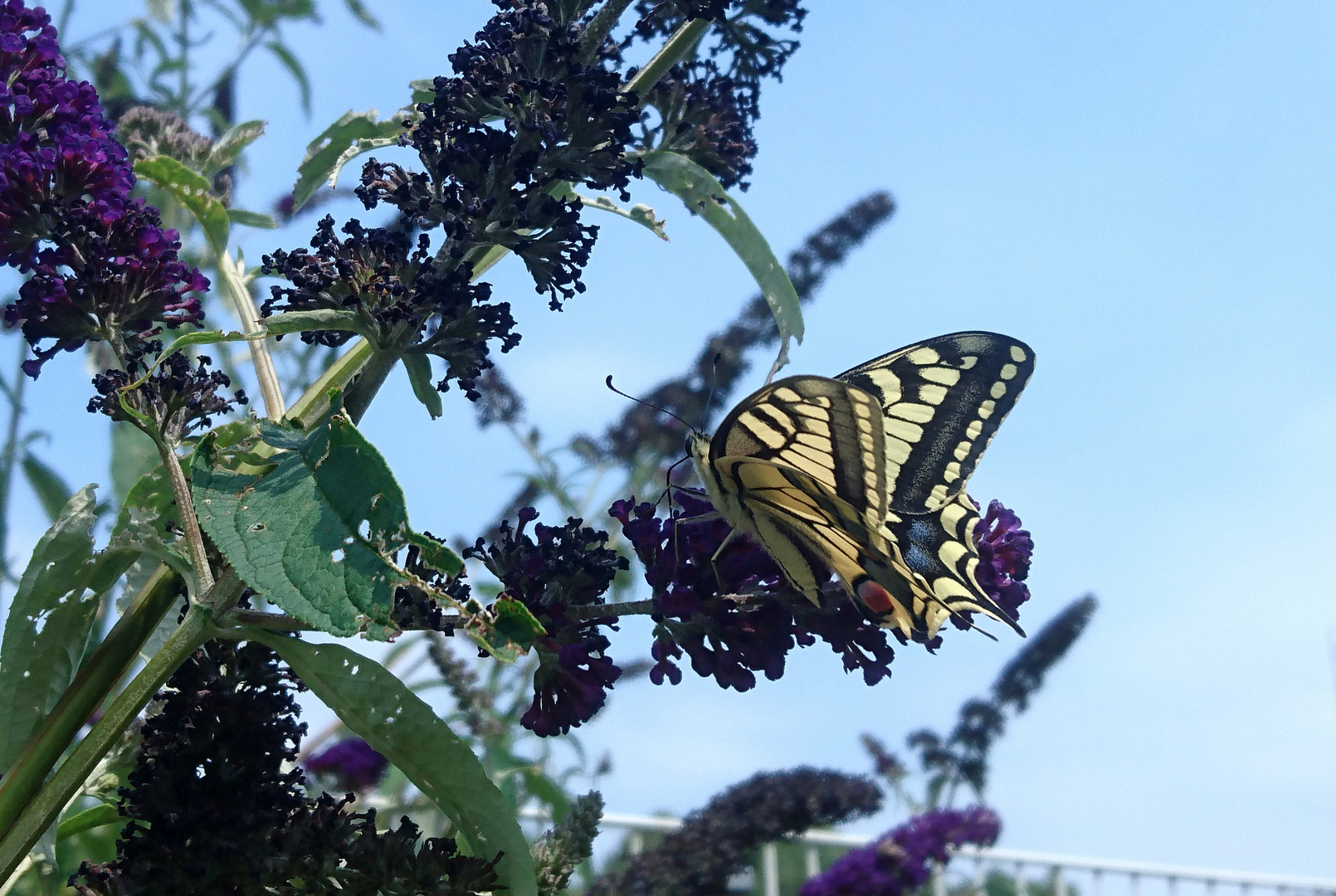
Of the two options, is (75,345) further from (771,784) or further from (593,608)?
(771,784)

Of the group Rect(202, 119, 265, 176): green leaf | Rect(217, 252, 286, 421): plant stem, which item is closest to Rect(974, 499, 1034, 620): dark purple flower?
Rect(217, 252, 286, 421): plant stem

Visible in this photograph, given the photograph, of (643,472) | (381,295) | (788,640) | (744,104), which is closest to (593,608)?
(788,640)

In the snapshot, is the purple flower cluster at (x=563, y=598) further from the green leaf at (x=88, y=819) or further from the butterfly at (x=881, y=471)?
the green leaf at (x=88, y=819)

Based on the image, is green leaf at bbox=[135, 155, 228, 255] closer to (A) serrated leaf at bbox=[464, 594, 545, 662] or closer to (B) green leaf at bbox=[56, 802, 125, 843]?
(B) green leaf at bbox=[56, 802, 125, 843]

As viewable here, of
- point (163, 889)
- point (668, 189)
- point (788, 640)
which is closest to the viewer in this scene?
point (163, 889)

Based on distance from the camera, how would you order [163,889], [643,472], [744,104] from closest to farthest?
1. [163,889]
2. [744,104]
3. [643,472]

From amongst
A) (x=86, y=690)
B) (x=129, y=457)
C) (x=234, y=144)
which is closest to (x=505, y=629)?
(x=86, y=690)
